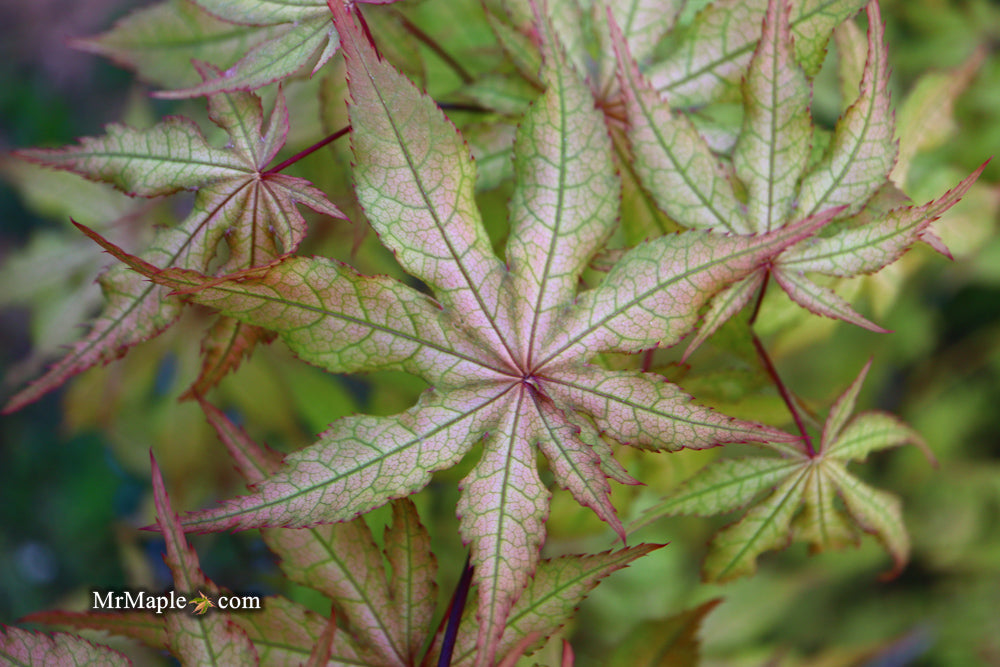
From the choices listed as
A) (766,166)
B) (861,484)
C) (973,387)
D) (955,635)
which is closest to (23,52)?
(766,166)

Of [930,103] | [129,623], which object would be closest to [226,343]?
[129,623]

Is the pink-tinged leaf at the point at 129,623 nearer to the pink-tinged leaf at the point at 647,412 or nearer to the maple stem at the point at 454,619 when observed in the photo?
the maple stem at the point at 454,619

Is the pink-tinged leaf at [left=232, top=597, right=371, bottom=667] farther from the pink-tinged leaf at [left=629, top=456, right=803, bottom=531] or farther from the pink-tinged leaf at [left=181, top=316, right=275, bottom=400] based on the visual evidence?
the pink-tinged leaf at [left=629, top=456, right=803, bottom=531]

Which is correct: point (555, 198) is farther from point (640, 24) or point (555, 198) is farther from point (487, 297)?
point (640, 24)

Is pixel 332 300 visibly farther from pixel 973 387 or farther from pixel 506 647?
pixel 973 387

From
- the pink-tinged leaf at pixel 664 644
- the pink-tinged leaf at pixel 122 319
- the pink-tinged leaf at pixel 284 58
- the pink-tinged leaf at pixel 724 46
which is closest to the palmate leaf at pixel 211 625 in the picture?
the pink-tinged leaf at pixel 122 319

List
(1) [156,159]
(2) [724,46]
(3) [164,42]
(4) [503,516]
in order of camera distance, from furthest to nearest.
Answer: (3) [164,42] < (2) [724,46] < (1) [156,159] < (4) [503,516]
